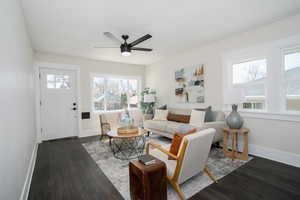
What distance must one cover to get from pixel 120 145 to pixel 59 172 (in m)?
1.42

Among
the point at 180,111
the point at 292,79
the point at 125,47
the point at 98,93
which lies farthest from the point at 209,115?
the point at 98,93

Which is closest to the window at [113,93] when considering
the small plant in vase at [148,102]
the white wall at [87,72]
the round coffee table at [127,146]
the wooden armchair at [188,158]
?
the white wall at [87,72]

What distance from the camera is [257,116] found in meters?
2.97

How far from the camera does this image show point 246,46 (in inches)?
122

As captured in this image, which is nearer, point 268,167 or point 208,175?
point 208,175

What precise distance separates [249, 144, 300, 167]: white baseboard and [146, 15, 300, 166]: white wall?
0.02m

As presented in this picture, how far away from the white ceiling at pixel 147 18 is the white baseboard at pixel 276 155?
243 cm

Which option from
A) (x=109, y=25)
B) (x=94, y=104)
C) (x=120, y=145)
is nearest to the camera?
(x=109, y=25)

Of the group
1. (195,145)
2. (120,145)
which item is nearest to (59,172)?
(120,145)

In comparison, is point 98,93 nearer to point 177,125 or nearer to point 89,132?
point 89,132

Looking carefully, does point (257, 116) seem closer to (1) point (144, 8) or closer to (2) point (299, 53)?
(2) point (299, 53)

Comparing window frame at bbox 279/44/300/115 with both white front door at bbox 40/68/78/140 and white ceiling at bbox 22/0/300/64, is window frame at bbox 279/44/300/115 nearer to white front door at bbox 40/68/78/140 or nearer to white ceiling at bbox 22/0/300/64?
white ceiling at bbox 22/0/300/64

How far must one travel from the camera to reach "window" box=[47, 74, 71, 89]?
14.1 feet

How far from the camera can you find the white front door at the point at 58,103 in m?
4.21
